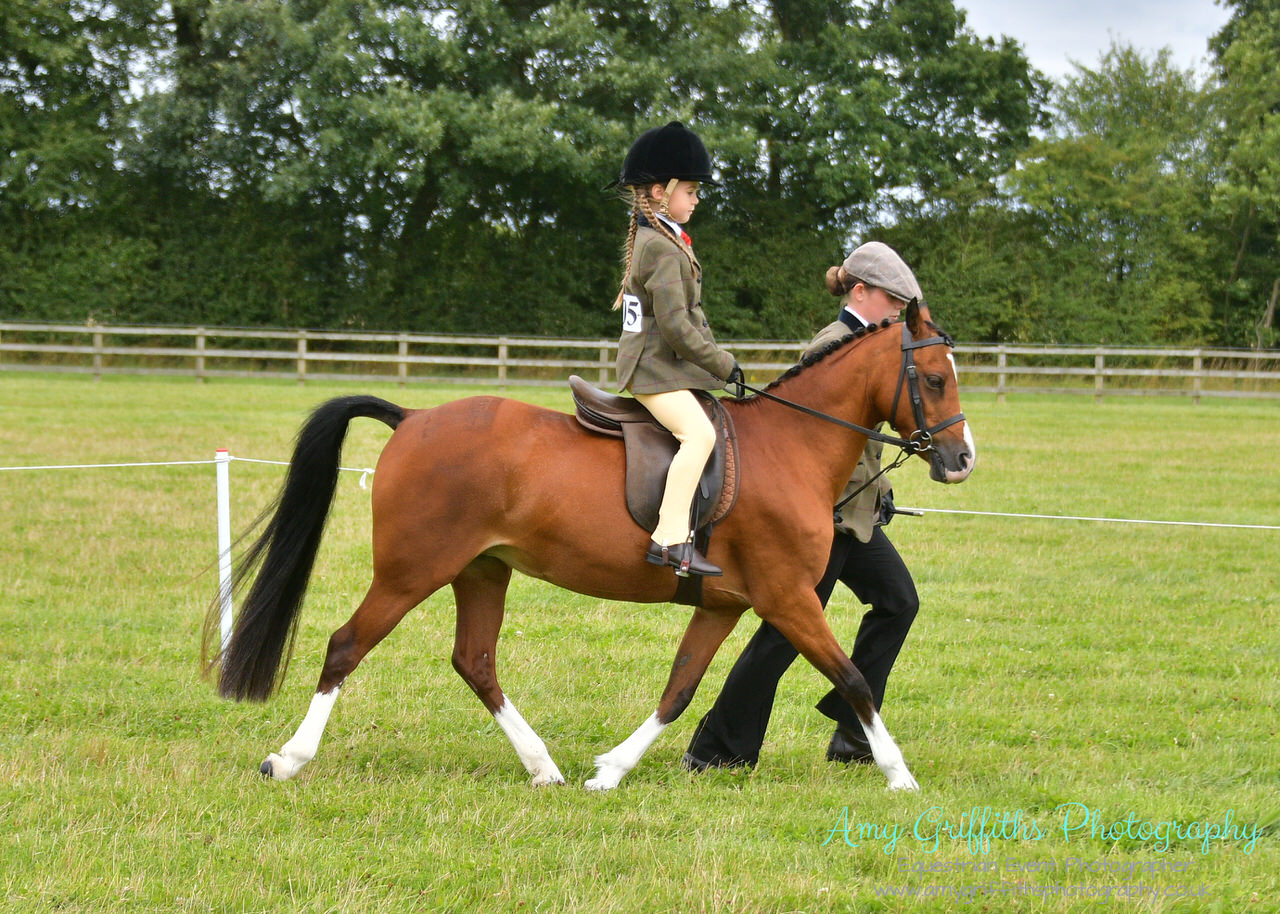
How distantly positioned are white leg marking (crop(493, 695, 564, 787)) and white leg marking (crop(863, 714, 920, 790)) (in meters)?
1.37

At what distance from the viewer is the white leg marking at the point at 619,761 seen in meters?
5.00

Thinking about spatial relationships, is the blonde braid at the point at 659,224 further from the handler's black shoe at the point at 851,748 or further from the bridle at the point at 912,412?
the handler's black shoe at the point at 851,748

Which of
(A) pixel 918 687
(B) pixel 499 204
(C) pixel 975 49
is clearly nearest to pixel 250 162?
(B) pixel 499 204

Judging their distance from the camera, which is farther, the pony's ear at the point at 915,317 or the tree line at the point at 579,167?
the tree line at the point at 579,167

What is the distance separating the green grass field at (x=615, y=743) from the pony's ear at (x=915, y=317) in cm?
201

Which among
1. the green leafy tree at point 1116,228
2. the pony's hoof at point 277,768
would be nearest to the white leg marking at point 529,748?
the pony's hoof at point 277,768

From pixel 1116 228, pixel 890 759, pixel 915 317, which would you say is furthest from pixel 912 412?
pixel 1116 228

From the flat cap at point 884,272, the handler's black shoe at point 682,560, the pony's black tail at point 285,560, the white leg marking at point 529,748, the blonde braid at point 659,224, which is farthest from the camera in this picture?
the flat cap at point 884,272

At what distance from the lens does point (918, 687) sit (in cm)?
668

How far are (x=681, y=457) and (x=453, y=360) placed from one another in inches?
866

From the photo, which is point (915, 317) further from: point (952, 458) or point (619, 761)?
point (619, 761)

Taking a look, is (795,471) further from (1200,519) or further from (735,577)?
(1200,519)

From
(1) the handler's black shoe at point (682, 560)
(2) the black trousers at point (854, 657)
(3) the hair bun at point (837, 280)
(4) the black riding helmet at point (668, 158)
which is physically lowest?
(2) the black trousers at point (854, 657)

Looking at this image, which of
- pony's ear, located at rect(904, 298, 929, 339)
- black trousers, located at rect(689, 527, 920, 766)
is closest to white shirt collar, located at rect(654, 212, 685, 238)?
pony's ear, located at rect(904, 298, 929, 339)
